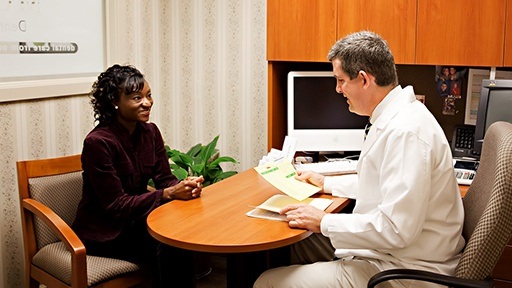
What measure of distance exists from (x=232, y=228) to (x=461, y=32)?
1.53 m

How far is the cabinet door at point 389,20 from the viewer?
2.92m

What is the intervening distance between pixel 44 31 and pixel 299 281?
1783 millimetres

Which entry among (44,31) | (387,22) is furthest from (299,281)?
(44,31)

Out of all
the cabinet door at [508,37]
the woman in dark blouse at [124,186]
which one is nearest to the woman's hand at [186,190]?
the woman in dark blouse at [124,186]

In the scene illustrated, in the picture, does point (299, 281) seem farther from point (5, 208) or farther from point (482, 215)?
point (5, 208)

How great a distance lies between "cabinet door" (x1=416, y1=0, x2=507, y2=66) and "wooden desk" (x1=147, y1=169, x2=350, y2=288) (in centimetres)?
96

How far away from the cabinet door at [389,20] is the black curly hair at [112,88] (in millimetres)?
1124

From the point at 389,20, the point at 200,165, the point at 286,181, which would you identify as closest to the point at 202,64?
the point at 200,165

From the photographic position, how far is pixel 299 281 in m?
2.03

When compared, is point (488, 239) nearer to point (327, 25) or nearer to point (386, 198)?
point (386, 198)

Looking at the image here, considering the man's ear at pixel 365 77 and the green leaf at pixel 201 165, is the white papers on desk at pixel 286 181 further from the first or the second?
the green leaf at pixel 201 165

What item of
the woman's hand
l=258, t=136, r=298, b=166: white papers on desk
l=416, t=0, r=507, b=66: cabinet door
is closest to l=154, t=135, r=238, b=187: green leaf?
l=258, t=136, r=298, b=166: white papers on desk

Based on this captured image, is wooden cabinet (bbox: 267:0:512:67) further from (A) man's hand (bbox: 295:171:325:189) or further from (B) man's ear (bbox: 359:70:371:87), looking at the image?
(B) man's ear (bbox: 359:70:371:87)

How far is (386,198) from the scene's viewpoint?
1844mm
